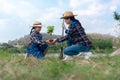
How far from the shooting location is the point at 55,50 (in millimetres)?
16312

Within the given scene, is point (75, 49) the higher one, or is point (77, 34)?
point (77, 34)

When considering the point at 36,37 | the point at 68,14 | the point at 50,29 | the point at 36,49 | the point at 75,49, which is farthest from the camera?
the point at 50,29

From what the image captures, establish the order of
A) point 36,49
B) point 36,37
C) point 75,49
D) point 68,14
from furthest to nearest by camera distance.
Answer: point 36,49
point 36,37
point 68,14
point 75,49

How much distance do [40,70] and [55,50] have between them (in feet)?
30.1

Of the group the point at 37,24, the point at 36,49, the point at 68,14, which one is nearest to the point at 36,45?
the point at 36,49

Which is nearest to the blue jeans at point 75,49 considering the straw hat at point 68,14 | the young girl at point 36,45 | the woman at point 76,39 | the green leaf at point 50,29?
the woman at point 76,39

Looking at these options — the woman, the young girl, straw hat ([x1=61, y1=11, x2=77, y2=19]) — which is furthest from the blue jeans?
the young girl

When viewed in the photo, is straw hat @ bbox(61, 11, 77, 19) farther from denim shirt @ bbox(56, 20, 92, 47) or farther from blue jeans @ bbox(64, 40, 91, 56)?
blue jeans @ bbox(64, 40, 91, 56)

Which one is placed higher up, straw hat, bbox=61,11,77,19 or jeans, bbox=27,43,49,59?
straw hat, bbox=61,11,77,19

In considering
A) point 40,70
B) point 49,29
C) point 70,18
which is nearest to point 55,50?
point 49,29

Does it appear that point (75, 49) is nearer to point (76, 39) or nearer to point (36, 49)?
point (76, 39)

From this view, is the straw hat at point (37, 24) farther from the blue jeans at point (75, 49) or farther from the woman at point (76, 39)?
the blue jeans at point (75, 49)

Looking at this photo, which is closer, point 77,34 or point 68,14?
point 77,34

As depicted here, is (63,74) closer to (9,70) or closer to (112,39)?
(9,70)
